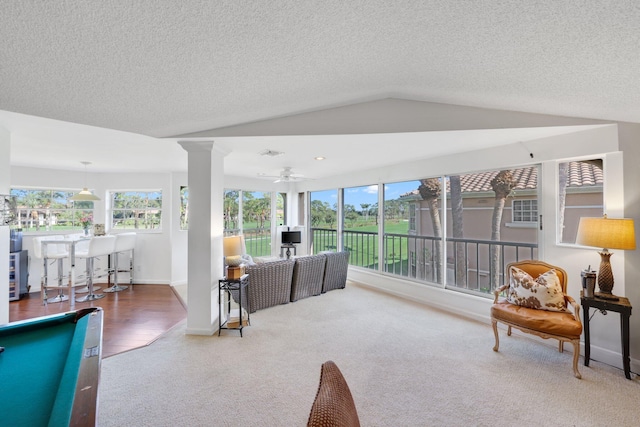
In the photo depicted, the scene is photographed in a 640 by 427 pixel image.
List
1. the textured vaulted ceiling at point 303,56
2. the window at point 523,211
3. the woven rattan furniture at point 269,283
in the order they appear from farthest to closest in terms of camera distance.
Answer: the window at point 523,211 < the woven rattan furniture at point 269,283 < the textured vaulted ceiling at point 303,56

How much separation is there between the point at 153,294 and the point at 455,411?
493cm

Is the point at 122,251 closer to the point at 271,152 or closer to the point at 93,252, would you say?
the point at 93,252

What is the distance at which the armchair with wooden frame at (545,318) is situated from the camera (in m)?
2.30

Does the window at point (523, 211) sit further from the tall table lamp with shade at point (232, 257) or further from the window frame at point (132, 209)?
the window frame at point (132, 209)

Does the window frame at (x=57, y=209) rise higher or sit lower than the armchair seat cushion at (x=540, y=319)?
higher

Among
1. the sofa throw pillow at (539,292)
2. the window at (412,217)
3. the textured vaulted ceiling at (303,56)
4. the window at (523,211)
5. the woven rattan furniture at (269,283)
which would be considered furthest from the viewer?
the window at (412,217)

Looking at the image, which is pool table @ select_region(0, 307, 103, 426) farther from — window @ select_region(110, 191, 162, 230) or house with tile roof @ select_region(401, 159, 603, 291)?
window @ select_region(110, 191, 162, 230)

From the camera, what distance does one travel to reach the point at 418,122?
2.60 m

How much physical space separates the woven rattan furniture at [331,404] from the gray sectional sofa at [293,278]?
299cm

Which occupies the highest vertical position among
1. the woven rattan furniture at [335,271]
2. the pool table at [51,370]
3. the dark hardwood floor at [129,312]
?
the pool table at [51,370]

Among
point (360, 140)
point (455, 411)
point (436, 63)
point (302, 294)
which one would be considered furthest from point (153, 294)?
point (436, 63)

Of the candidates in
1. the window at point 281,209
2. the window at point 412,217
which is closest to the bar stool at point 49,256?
the window at point 281,209

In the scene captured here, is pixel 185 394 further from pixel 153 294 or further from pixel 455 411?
pixel 153 294

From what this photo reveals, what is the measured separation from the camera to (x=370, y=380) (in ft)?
7.40
